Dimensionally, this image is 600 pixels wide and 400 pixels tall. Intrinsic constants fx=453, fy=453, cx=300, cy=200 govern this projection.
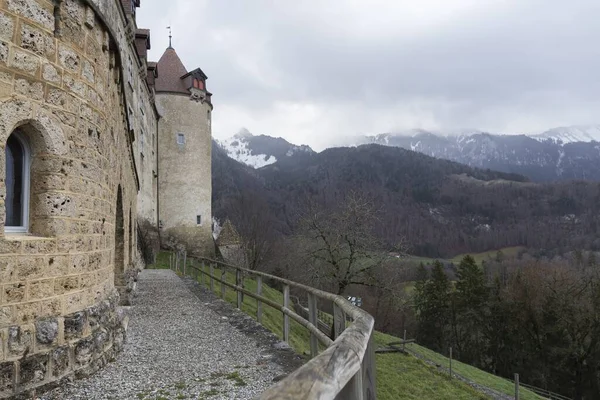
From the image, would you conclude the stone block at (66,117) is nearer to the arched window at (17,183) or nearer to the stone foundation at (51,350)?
the arched window at (17,183)

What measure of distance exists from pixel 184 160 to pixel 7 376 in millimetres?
27480

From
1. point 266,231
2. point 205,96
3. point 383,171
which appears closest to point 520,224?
point 383,171

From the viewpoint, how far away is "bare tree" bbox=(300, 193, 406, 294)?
21.0 m

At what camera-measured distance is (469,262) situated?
46.9 m

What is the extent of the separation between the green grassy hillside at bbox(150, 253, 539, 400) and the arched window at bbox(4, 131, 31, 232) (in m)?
9.90

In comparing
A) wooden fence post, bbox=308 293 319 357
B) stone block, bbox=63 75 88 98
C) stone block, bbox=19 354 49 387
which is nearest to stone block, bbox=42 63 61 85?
stone block, bbox=63 75 88 98

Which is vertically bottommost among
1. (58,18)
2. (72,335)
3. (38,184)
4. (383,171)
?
(72,335)

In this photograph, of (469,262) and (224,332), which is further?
(469,262)

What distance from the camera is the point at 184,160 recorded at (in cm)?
3075

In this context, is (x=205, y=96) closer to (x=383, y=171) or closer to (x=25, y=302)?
(x=25, y=302)

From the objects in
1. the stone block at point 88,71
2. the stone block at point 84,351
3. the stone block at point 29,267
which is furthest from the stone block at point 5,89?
the stone block at point 84,351

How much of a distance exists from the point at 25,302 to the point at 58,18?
9.56ft

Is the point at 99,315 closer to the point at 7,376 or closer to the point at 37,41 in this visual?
the point at 7,376

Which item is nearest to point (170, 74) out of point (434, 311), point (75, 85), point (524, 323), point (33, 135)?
point (75, 85)
